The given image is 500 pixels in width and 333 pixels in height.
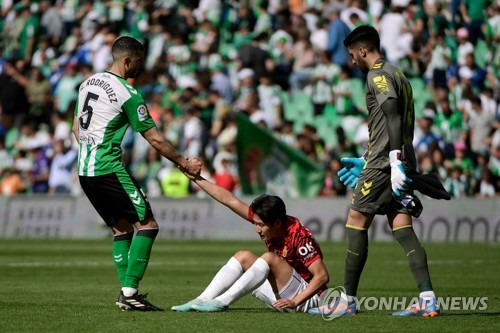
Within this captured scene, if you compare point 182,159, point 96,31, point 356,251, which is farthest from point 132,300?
point 96,31

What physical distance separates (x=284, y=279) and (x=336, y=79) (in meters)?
17.3

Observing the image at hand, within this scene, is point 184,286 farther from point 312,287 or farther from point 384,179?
point 384,179

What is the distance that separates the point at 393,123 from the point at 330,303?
1.76 m

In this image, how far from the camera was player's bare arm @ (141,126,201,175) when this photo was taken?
33.0ft

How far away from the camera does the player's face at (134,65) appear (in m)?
10.2

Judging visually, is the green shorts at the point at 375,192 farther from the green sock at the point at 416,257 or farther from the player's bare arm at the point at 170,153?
the player's bare arm at the point at 170,153

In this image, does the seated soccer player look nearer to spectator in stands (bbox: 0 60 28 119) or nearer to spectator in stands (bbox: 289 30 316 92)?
spectator in stands (bbox: 289 30 316 92)

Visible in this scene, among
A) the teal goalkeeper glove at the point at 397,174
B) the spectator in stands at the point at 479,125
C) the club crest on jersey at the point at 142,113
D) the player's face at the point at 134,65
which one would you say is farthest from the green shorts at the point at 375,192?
the spectator in stands at the point at 479,125

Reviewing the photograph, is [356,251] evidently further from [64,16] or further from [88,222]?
[64,16]

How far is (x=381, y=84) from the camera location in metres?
9.54

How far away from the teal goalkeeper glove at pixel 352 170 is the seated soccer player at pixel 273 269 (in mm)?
723

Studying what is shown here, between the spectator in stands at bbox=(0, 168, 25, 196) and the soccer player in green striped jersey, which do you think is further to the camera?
the spectator in stands at bbox=(0, 168, 25, 196)

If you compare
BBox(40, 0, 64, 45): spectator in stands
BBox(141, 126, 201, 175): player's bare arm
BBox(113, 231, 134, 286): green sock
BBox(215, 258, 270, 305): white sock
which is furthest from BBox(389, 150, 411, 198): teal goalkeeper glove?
BBox(40, 0, 64, 45): spectator in stands

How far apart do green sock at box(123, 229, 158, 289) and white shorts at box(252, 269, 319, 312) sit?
1.05m
